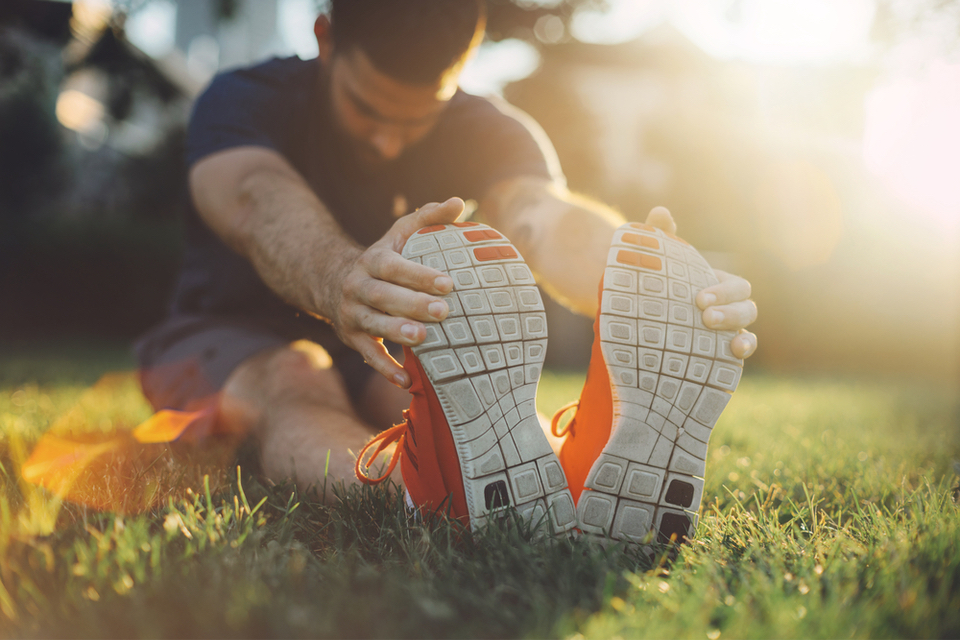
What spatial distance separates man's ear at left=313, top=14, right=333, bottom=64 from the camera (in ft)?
7.18

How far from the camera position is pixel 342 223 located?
90.8 inches

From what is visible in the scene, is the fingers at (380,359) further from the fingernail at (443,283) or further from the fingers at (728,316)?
the fingers at (728,316)

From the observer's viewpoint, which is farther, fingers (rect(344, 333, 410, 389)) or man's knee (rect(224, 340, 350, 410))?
man's knee (rect(224, 340, 350, 410))

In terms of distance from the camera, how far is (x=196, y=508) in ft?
3.79

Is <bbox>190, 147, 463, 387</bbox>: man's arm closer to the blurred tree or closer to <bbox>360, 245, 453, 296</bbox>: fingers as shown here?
<bbox>360, 245, 453, 296</bbox>: fingers

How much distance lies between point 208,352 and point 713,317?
159 cm

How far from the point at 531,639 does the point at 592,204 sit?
1.58 metres

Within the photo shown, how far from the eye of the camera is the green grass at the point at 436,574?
799 millimetres

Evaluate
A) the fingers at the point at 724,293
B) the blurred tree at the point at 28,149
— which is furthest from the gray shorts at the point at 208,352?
the blurred tree at the point at 28,149

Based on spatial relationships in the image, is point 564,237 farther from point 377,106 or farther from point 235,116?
point 235,116

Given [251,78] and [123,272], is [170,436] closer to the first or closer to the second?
[251,78]

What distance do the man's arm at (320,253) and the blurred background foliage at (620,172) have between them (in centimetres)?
208

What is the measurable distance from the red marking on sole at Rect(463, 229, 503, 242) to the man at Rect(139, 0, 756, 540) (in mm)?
57

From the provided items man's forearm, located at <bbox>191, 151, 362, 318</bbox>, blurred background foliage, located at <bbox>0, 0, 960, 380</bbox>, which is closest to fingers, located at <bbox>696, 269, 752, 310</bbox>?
man's forearm, located at <bbox>191, 151, 362, 318</bbox>
